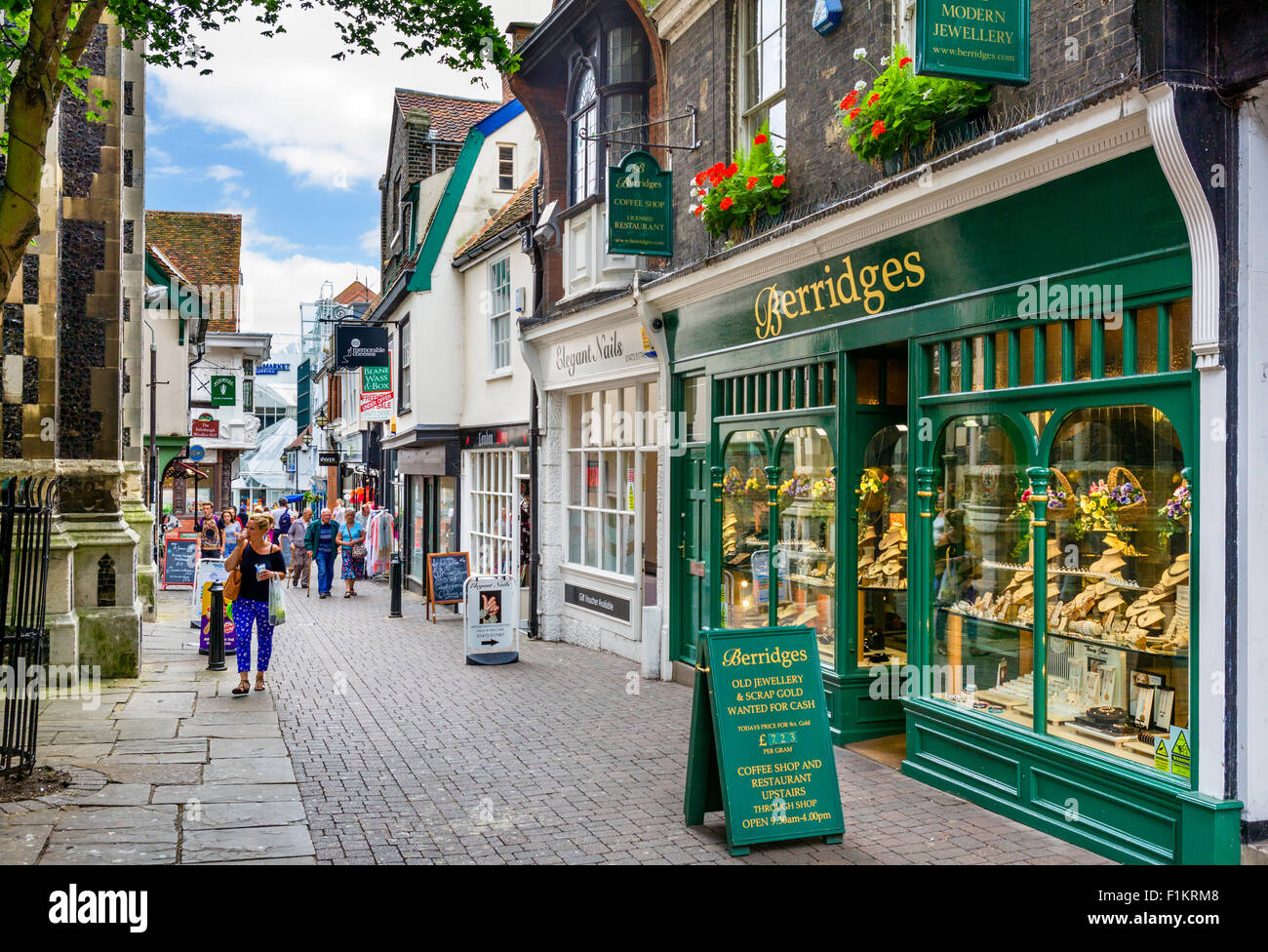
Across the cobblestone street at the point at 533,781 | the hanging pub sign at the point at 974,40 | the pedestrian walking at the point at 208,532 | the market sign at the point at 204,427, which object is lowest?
the cobblestone street at the point at 533,781

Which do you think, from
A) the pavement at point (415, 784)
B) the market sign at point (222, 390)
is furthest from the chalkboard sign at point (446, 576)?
the market sign at point (222, 390)

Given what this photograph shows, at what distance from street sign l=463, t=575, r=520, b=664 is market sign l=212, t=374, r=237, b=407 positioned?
1957 centimetres

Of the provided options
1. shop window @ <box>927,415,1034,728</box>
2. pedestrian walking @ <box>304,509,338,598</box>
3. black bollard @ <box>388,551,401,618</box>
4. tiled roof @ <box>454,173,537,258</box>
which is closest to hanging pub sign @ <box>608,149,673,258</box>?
shop window @ <box>927,415,1034,728</box>

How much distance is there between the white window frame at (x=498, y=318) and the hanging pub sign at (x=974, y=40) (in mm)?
12412

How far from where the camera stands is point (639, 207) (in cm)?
1148

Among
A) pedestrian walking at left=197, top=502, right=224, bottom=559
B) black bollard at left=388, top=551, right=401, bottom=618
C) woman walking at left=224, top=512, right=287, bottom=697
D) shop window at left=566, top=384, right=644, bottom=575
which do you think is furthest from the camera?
pedestrian walking at left=197, top=502, right=224, bottom=559

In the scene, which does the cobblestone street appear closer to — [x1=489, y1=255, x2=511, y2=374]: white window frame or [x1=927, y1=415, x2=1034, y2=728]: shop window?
[x1=927, y1=415, x2=1034, y2=728]: shop window

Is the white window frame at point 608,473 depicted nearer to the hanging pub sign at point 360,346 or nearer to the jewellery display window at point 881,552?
the jewellery display window at point 881,552

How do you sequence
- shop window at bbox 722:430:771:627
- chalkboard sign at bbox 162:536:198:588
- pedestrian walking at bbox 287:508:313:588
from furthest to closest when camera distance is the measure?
pedestrian walking at bbox 287:508:313:588, chalkboard sign at bbox 162:536:198:588, shop window at bbox 722:430:771:627

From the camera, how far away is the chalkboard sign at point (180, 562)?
63.5 ft

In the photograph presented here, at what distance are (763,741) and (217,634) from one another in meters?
8.19

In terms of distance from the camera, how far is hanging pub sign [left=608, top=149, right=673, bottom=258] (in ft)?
37.2

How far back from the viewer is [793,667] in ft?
20.9

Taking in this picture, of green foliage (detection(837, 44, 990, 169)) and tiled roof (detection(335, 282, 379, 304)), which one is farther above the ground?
tiled roof (detection(335, 282, 379, 304))
